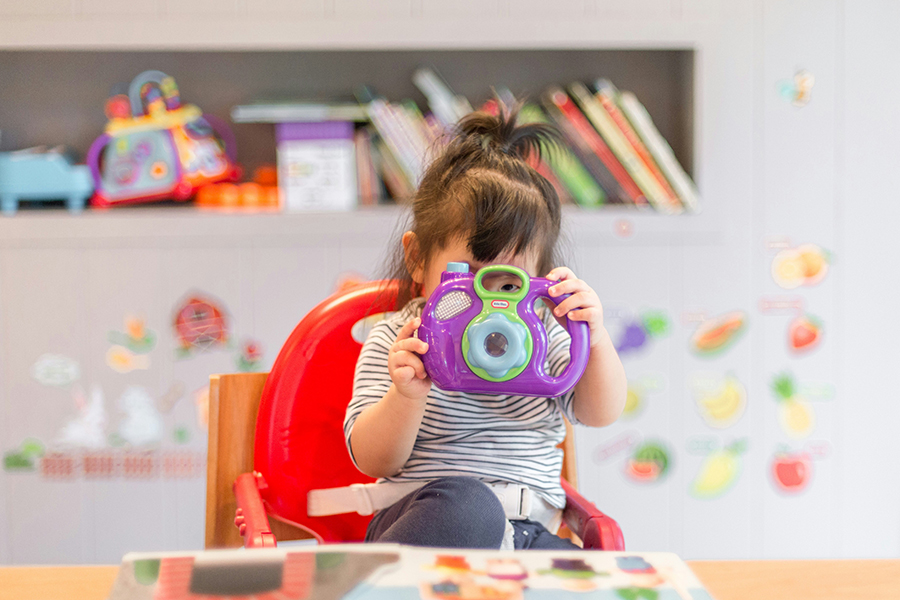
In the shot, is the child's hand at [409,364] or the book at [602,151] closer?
the child's hand at [409,364]

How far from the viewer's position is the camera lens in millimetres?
594

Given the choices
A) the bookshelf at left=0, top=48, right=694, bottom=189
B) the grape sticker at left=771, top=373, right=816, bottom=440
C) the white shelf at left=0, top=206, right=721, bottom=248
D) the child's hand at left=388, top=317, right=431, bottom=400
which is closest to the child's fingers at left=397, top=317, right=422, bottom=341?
the child's hand at left=388, top=317, right=431, bottom=400

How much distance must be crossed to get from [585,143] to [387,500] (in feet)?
3.06

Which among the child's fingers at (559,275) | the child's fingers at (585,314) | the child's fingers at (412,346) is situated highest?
the child's fingers at (559,275)

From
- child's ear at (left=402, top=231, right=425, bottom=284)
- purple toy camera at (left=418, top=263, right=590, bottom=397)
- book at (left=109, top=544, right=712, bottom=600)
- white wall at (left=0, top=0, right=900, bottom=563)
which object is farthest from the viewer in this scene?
white wall at (left=0, top=0, right=900, bottom=563)

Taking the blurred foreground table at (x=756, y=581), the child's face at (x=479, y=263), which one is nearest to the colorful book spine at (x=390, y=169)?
the child's face at (x=479, y=263)

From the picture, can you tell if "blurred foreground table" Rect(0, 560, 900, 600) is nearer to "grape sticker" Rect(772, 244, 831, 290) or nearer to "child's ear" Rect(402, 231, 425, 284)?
"child's ear" Rect(402, 231, 425, 284)

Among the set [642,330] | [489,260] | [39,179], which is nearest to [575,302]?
[489,260]

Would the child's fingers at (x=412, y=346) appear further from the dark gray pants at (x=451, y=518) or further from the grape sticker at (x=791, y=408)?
the grape sticker at (x=791, y=408)

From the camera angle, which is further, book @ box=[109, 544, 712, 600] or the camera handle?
the camera handle

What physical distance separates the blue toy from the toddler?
0.91 m

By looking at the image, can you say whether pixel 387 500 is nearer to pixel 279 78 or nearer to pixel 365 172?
pixel 365 172

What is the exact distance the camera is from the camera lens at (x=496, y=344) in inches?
23.4

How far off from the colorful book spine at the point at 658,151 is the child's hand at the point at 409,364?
0.94m
